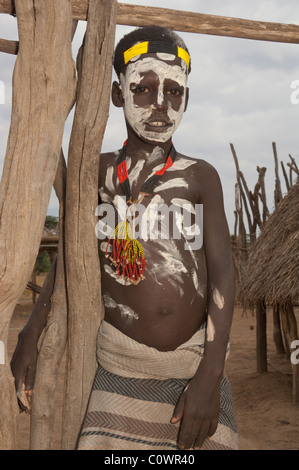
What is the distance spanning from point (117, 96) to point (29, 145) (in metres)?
0.53

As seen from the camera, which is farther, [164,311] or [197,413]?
[164,311]

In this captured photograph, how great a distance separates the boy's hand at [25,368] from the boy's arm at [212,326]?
1.98 feet

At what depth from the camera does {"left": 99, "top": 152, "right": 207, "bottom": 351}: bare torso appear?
6.42 feet

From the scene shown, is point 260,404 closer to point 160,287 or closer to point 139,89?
point 160,287

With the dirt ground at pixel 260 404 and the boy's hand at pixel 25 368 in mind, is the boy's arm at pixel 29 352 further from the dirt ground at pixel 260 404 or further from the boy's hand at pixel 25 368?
the dirt ground at pixel 260 404

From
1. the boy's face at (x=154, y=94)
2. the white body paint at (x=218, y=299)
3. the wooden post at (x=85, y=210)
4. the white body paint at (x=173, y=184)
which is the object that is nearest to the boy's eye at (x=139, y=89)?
the boy's face at (x=154, y=94)

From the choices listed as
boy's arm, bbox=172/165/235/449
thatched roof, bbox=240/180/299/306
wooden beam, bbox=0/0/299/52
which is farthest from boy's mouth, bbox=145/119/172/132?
thatched roof, bbox=240/180/299/306

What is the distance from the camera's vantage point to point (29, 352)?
209 cm

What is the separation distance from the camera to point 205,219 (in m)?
2.02

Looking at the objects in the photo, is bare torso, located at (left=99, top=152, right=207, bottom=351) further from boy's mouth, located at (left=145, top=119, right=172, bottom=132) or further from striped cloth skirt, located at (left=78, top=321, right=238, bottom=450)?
boy's mouth, located at (left=145, top=119, right=172, bottom=132)

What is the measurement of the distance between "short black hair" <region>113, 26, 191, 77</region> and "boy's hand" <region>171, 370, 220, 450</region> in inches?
52.1

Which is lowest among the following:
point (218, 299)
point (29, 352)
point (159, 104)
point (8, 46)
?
point (29, 352)

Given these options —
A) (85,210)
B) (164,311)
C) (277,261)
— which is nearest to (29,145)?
(85,210)

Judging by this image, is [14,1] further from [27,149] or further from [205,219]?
[205,219]
